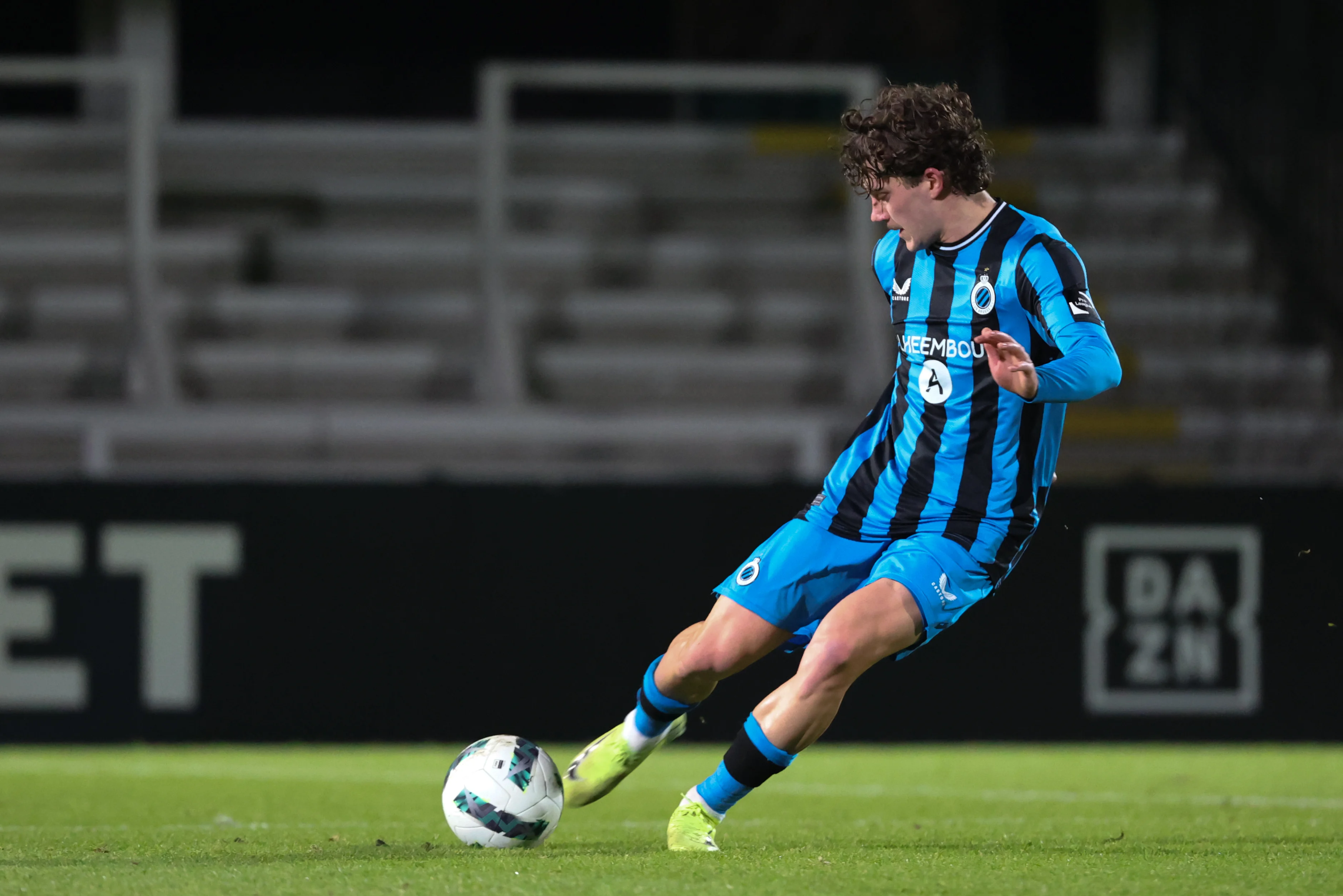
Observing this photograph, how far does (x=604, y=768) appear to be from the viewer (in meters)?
4.30

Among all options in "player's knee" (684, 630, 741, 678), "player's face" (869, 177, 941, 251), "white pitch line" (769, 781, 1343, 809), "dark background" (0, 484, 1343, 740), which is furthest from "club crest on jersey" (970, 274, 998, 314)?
"dark background" (0, 484, 1343, 740)

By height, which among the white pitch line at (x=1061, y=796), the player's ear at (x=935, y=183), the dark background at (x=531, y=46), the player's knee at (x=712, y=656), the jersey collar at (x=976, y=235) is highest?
the dark background at (x=531, y=46)

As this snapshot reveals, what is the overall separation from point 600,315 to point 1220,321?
3430 millimetres

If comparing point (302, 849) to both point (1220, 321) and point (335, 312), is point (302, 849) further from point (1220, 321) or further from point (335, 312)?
point (1220, 321)

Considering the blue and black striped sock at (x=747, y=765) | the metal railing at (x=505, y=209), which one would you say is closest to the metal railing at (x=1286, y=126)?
the metal railing at (x=505, y=209)

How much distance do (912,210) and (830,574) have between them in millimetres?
824

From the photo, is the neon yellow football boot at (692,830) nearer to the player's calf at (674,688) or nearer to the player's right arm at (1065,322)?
the player's calf at (674,688)

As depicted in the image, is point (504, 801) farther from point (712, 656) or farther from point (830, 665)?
point (830, 665)

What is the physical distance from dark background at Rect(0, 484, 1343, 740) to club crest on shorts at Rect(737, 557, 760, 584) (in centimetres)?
340

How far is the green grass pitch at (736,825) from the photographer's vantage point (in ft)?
11.6

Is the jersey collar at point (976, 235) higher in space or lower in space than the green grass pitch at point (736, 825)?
higher

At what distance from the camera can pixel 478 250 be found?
893cm

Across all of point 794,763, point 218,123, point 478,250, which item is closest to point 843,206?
point 478,250

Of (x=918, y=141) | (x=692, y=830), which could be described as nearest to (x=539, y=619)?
(x=692, y=830)
